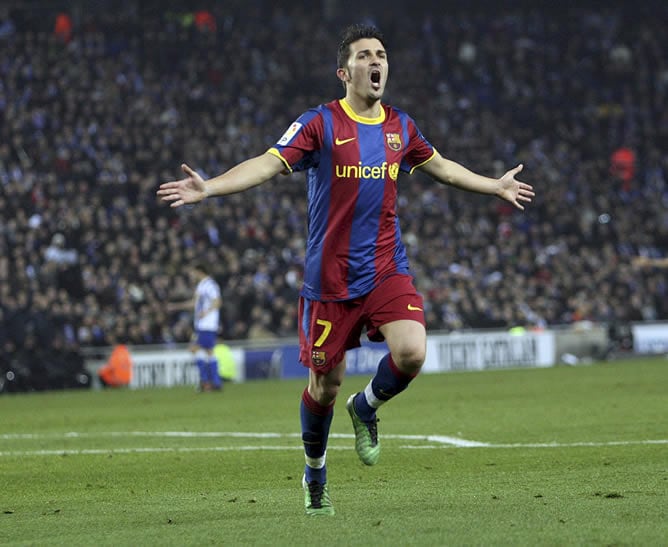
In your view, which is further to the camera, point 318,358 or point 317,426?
point 317,426

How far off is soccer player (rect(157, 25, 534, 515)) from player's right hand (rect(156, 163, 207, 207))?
0.79 metres

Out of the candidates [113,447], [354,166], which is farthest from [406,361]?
[113,447]

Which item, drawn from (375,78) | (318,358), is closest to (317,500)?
(318,358)

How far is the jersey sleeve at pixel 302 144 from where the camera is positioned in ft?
23.5

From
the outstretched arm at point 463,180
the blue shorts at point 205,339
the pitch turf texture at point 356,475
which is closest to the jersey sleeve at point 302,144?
the outstretched arm at point 463,180

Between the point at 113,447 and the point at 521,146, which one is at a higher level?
the point at 521,146

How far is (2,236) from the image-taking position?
28688mm

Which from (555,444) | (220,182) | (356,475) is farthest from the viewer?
(555,444)

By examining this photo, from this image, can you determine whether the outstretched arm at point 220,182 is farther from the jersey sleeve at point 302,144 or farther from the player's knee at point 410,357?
the player's knee at point 410,357

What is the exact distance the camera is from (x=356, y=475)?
9.30m

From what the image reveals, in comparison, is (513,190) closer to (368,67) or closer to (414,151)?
(414,151)

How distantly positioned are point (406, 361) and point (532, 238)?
30129 millimetres

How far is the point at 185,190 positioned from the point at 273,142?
99.1 ft

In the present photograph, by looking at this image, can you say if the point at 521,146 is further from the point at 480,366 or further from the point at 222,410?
the point at 222,410
